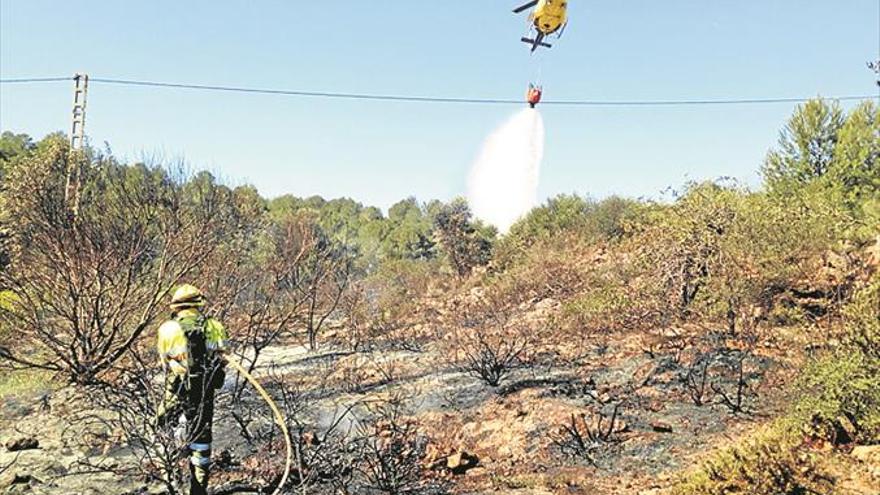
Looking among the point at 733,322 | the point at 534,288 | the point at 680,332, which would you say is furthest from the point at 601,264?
the point at 733,322

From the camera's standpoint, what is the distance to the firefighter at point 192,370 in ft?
18.0

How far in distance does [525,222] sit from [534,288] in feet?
37.7

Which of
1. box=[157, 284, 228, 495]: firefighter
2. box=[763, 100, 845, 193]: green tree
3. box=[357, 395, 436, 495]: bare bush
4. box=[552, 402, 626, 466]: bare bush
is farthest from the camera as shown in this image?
box=[763, 100, 845, 193]: green tree

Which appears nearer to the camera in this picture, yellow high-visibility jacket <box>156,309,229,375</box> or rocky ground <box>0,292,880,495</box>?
yellow high-visibility jacket <box>156,309,229,375</box>

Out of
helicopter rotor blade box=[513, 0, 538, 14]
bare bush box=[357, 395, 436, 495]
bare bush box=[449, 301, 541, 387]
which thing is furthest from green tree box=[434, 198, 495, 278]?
bare bush box=[357, 395, 436, 495]

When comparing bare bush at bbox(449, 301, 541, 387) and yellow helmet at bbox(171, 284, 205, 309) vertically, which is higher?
yellow helmet at bbox(171, 284, 205, 309)

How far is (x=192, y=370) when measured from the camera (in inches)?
224

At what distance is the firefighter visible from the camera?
5.50 m

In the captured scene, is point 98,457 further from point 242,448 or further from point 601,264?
point 601,264

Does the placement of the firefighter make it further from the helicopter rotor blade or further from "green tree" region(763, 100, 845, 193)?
"green tree" region(763, 100, 845, 193)

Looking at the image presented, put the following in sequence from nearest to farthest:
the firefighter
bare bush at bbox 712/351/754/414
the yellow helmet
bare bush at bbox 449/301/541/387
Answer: the firefighter → the yellow helmet → bare bush at bbox 712/351/754/414 → bare bush at bbox 449/301/541/387

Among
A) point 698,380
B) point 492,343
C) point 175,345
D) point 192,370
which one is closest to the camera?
point 175,345

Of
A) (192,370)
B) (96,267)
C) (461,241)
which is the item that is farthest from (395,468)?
(461,241)

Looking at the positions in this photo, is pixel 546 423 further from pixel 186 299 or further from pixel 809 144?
pixel 809 144
